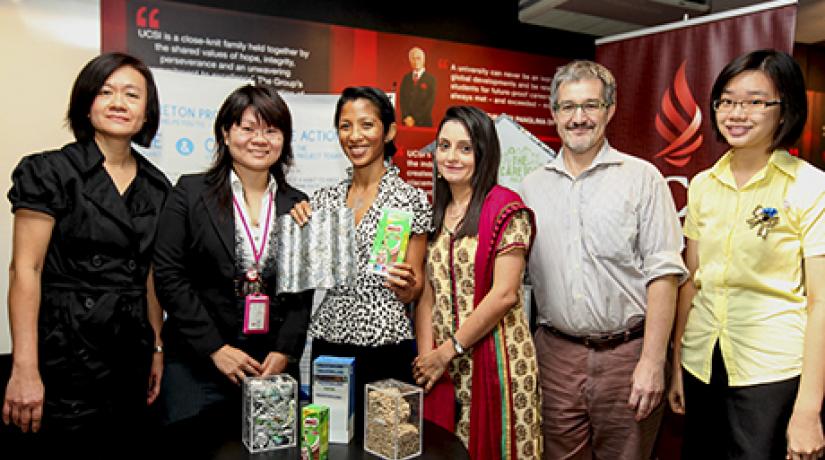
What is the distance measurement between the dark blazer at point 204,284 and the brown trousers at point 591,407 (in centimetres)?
98

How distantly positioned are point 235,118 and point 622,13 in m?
3.18

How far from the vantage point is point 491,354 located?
2.22 m

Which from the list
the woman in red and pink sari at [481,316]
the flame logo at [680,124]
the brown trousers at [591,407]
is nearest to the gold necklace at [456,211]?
the woman in red and pink sari at [481,316]

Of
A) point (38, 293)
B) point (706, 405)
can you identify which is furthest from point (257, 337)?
A: point (706, 405)

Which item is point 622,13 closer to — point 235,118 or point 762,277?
point 762,277

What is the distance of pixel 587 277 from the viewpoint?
227cm

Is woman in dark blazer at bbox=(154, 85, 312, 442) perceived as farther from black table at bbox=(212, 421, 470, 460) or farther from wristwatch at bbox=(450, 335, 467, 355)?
wristwatch at bbox=(450, 335, 467, 355)

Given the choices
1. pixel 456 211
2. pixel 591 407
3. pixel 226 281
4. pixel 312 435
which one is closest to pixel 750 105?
pixel 456 211

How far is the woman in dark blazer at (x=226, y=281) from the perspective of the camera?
209 centimetres

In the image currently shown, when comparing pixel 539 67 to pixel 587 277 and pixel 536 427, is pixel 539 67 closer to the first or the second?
pixel 587 277

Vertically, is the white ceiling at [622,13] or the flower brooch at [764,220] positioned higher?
the white ceiling at [622,13]

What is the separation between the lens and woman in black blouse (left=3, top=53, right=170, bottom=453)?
1.99 m

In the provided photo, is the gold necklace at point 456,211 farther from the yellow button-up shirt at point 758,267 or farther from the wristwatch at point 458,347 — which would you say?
the yellow button-up shirt at point 758,267

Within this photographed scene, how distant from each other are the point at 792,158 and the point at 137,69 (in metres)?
2.22
